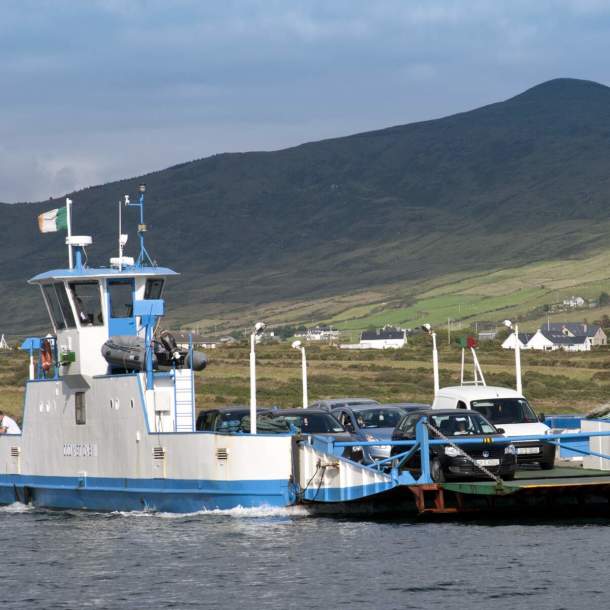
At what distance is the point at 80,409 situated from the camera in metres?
33.4

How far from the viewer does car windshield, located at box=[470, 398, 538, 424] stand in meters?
33.0

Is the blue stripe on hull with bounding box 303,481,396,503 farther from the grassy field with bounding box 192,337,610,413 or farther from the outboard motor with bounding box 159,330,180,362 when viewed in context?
the grassy field with bounding box 192,337,610,413

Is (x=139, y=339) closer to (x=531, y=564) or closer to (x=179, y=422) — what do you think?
(x=179, y=422)

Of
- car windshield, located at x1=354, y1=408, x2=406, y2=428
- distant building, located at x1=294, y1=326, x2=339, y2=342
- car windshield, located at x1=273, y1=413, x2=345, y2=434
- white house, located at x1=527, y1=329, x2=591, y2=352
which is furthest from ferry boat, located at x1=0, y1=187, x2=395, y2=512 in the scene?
distant building, located at x1=294, y1=326, x2=339, y2=342

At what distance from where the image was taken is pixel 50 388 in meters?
34.5

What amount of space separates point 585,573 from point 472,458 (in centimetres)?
527

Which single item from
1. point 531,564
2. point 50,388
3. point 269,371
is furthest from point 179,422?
point 269,371

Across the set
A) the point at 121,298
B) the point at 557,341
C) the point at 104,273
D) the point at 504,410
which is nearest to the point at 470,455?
the point at 504,410

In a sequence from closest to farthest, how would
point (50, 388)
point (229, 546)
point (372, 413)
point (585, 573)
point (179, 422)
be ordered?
point (585, 573) → point (229, 546) → point (179, 422) → point (50, 388) → point (372, 413)

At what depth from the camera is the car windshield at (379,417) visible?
124 ft

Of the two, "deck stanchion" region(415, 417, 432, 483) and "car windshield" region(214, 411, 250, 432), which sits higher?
"car windshield" region(214, 411, 250, 432)

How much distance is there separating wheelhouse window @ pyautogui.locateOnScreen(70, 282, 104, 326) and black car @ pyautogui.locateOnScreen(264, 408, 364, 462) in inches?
174

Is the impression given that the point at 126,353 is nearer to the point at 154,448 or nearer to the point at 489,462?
the point at 154,448

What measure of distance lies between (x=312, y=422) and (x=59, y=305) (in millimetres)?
6385
